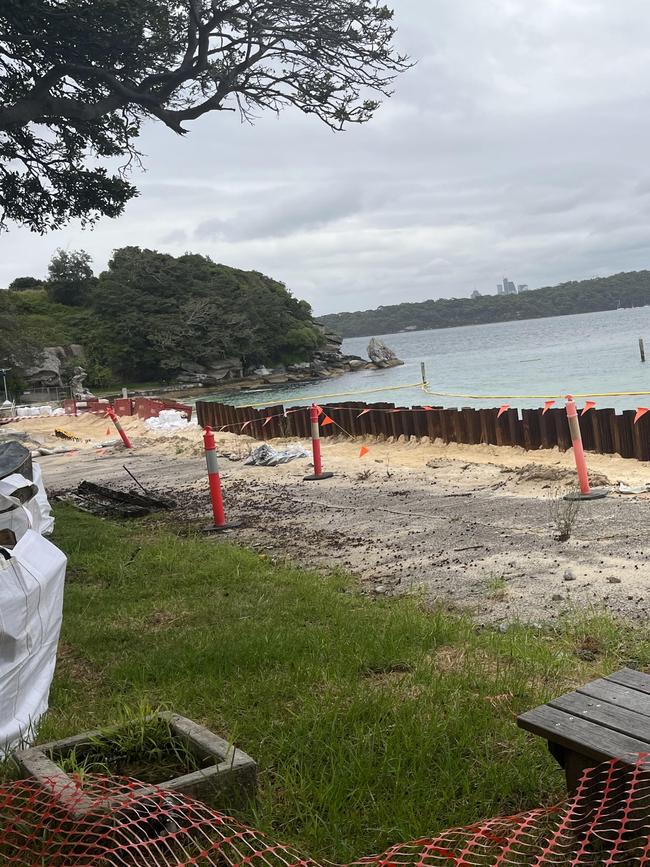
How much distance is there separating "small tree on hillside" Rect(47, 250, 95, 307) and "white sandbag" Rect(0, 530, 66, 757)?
100 m

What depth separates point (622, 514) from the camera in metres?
8.48

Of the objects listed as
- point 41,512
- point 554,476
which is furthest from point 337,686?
point 554,476

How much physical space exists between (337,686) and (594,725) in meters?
1.70

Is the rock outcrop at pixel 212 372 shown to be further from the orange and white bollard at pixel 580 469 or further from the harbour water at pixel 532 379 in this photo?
the orange and white bollard at pixel 580 469

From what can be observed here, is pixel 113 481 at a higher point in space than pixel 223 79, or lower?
lower

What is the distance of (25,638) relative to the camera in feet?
13.2

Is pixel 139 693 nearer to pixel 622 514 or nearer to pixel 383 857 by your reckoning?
pixel 383 857

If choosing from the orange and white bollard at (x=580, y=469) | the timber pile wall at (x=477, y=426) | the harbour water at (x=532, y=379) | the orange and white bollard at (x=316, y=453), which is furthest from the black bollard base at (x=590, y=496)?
the harbour water at (x=532, y=379)

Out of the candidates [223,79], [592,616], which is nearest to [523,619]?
[592,616]

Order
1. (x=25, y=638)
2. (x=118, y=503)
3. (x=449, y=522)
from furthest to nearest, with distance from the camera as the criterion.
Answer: (x=118, y=503)
(x=449, y=522)
(x=25, y=638)

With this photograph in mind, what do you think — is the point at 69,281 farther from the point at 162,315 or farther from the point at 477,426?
the point at 477,426

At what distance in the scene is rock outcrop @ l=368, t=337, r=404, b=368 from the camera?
99125 mm

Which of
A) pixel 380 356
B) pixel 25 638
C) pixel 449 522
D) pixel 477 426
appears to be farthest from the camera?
pixel 380 356

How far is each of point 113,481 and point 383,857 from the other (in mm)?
13737
